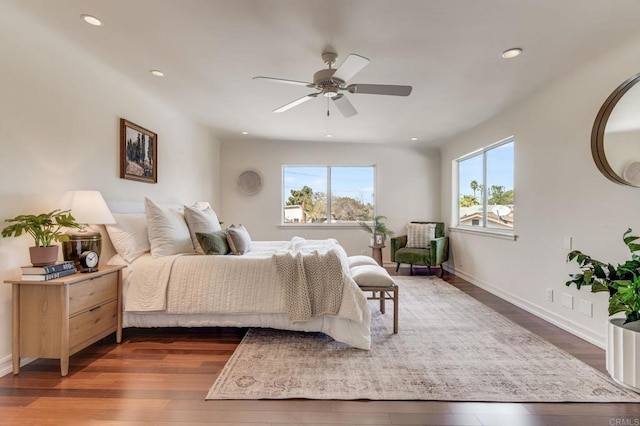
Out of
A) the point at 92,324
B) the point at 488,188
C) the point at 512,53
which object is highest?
the point at 512,53

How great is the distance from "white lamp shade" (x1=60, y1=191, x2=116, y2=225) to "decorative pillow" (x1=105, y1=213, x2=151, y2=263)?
364 millimetres

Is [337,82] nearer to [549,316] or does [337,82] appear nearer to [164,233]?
[164,233]

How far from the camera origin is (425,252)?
5.61 meters

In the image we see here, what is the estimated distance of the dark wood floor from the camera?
178cm

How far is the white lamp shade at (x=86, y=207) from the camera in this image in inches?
98.0

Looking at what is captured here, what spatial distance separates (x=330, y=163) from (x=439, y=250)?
2.58m

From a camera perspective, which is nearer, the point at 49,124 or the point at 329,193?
the point at 49,124

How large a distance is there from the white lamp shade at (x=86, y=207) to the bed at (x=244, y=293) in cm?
44

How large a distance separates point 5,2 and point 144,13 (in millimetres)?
881

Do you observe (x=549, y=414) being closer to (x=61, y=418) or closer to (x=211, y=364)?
(x=211, y=364)

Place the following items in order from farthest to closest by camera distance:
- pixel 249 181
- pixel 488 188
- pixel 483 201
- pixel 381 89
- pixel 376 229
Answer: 1. pixel 249 181
2. pixel 376 229
3. pixel 483 201
4. pixel 488 188
5. pixel 381 89

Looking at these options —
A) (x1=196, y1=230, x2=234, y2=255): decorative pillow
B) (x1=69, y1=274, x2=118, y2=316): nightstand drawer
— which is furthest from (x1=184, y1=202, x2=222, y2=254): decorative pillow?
(x1=69, y1=274, x2=118, y2=316): nightstand drawer

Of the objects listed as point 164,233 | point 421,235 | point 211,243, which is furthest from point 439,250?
point 164,233

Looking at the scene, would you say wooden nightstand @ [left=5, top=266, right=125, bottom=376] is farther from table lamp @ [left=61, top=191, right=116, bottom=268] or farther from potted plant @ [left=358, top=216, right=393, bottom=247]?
potted plant @ [left=358, top=216, right=393, bottom=247]
